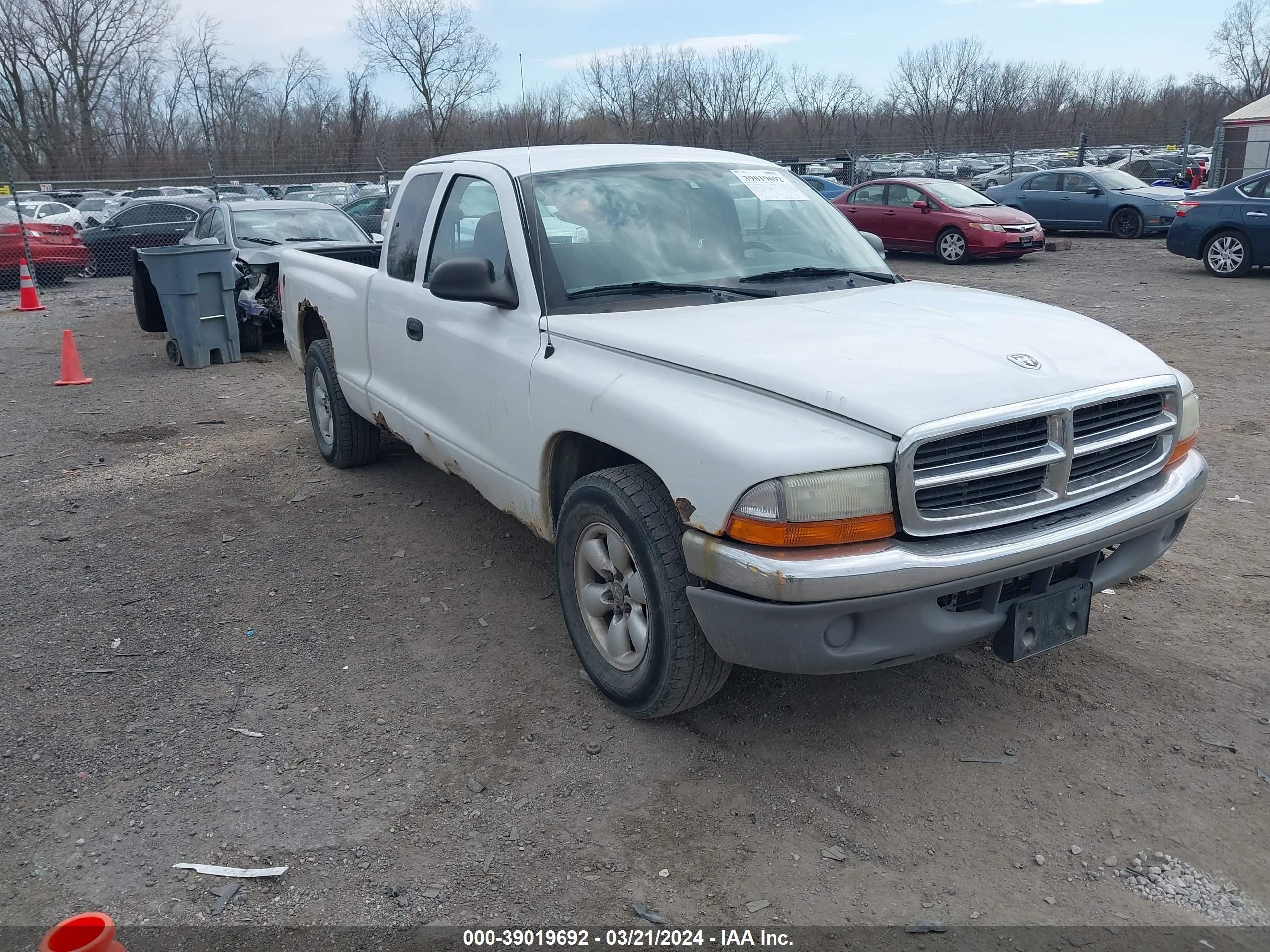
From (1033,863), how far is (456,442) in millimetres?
2862

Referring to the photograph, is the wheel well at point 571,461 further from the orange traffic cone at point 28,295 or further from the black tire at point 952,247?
the black tire at point 952,247

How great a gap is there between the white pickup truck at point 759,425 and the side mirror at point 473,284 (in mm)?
10

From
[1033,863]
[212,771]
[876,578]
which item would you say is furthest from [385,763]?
[1033,863]

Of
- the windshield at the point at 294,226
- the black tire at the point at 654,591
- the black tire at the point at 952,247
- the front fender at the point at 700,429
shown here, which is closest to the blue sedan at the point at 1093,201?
the black tire at the point at 952,247

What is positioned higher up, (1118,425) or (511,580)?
(1118,425)

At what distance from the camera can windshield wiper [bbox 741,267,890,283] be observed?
13.4ft

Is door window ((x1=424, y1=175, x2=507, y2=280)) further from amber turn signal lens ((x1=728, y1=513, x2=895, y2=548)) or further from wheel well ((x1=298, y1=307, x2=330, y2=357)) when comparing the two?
wheel well ((x1=298, y1=307, x2=330, y2=357))

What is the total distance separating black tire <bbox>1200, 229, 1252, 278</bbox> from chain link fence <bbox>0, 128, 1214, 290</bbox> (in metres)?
10.1

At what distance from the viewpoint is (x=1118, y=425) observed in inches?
128

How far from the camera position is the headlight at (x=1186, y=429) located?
349cm

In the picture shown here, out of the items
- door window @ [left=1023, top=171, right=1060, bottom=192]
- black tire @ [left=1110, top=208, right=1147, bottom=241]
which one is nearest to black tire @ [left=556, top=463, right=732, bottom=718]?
black tire @ [left=1110, top=208, right=1147, bottom=241]

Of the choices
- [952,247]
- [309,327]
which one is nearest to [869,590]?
[309,327]

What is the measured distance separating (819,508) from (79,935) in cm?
204

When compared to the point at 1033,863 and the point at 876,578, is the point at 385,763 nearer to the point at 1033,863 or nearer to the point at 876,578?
the point at 876,578
